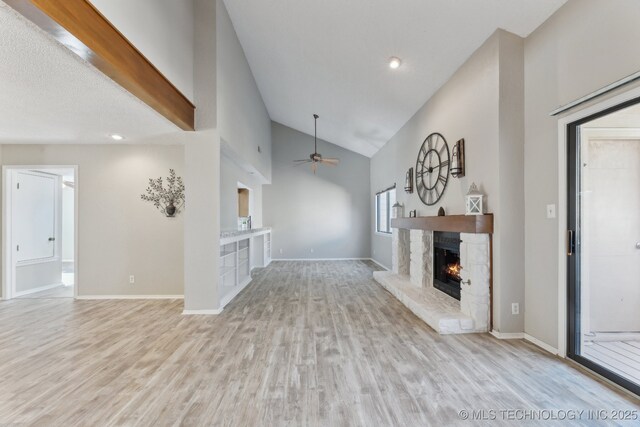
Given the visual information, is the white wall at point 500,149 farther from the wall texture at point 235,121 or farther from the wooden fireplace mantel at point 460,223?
the wall texture at point 235,121

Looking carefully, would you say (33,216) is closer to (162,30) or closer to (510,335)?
(162,30)

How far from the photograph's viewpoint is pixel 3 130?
4117mm

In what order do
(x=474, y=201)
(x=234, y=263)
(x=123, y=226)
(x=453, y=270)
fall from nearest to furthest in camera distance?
(x=474, y=201)
(x=453, y=270)
(x=123, y=226)
(x=234, y=263)

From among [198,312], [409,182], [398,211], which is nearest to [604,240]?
[409,182]

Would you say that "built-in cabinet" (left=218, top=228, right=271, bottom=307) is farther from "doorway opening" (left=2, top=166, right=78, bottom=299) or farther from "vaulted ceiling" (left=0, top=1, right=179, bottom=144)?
"doorway opening" (left=2, top=166, right=78, bottom=299)

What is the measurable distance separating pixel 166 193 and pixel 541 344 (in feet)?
17.0

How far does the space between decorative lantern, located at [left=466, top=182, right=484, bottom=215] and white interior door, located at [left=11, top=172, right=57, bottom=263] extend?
22.1 feet

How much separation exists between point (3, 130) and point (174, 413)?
4.51 metres

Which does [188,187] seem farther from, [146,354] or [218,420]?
[218,420]

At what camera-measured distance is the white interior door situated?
16.8 ft

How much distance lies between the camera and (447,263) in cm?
450

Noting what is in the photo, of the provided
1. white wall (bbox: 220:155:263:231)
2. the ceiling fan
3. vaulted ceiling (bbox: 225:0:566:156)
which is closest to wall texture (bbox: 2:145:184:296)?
white wall (bbox: 220:155:263:231)

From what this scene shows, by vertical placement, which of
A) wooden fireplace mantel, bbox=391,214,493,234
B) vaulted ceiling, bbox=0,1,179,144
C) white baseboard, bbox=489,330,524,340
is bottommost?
white baseboard, bbox=489,330,524,340

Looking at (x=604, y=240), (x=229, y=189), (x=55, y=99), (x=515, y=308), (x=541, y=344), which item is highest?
(x=55, y=99)
